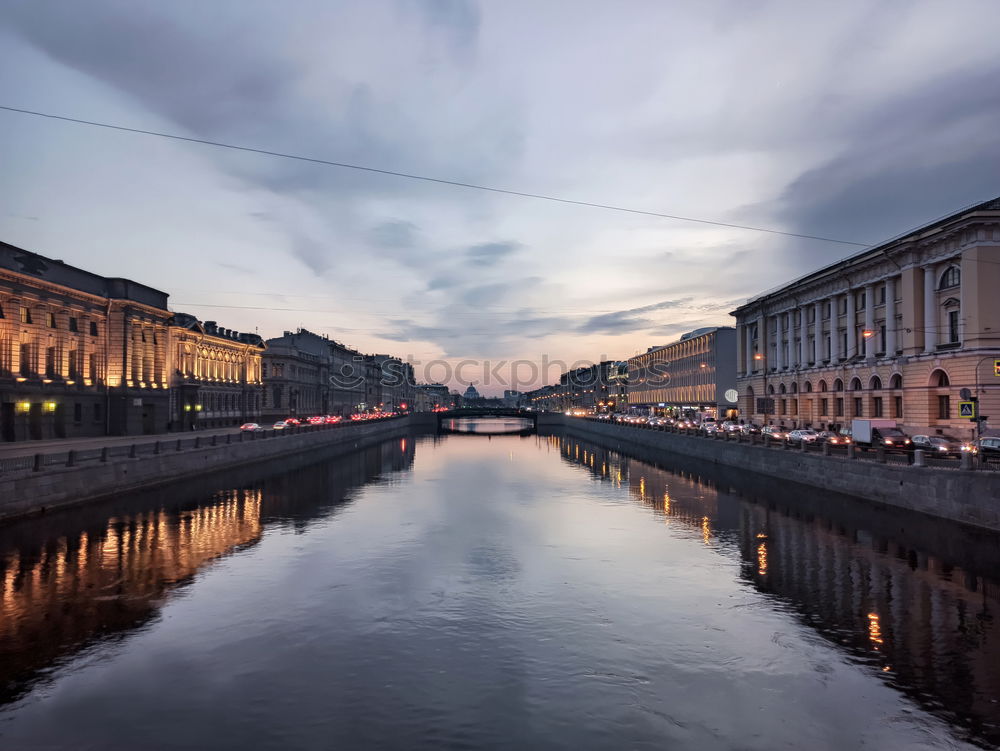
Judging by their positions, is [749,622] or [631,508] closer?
[749,622]

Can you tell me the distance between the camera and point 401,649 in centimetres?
1669

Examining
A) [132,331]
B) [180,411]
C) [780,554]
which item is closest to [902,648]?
[780,554]

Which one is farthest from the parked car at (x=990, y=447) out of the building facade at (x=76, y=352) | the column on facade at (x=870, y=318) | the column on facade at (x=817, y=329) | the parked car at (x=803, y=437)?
the building facade at (x=76, y=352)

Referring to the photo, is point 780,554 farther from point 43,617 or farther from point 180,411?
point 180,411

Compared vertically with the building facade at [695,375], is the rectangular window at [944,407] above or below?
below

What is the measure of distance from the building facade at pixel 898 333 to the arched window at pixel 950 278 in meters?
0.08

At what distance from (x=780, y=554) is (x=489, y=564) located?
12875 millimetres

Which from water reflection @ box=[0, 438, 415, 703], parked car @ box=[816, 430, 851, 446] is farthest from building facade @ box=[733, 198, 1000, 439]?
water reflection @ box=[0, 438, 415, 703]

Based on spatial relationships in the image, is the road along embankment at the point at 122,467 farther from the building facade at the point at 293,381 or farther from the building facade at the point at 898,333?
the building facade at the point at 898,333

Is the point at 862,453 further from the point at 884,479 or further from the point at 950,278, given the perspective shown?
the point at 950,278

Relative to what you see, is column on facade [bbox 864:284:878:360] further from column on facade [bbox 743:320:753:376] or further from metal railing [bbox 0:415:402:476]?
metal railing [bbox 0:415:402:476]

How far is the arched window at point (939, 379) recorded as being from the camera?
5228 cm

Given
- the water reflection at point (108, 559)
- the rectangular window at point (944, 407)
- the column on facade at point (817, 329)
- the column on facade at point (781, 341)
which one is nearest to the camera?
the water reflection at point (108, 559)

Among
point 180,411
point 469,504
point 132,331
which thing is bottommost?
point 469,504
